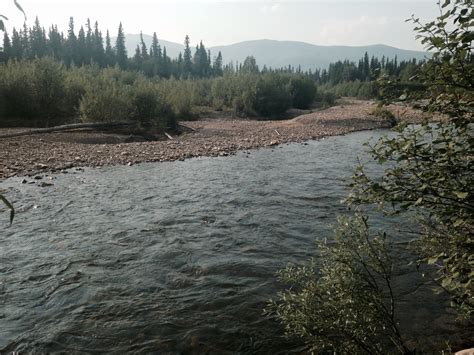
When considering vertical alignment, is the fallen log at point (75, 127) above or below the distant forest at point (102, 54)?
below

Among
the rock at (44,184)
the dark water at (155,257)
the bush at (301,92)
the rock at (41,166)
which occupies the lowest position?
the dark water at (155,257)

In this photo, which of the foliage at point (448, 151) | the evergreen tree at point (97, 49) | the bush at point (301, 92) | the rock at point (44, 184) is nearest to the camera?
the foliage at point (448, 151)

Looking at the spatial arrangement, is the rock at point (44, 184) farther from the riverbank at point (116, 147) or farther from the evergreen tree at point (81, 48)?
the evergreen tree at point (81, 48)

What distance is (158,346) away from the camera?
4887 mm

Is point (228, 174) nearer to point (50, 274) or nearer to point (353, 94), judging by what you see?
point (50, 274)

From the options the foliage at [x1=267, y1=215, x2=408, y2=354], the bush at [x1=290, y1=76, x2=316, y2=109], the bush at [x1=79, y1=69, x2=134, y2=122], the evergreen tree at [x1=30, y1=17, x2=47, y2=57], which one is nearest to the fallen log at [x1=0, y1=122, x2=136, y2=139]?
the bush at [x1=79, y1=69, x2=134, y2=122]

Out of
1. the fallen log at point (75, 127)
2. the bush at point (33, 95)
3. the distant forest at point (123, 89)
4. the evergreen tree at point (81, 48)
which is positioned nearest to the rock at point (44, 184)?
the distant forest at point (123, 89)

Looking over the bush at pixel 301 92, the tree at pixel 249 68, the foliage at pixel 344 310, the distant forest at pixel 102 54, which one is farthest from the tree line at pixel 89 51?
the foliage at pixel 344 310

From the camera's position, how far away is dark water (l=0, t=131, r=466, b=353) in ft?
16.9

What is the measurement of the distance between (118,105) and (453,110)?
76.8 ft

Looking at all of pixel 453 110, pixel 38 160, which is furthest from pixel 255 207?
pixel 38 160

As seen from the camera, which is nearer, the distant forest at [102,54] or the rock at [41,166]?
the rock at [41,166]

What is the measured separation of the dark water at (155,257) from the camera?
5137 mm

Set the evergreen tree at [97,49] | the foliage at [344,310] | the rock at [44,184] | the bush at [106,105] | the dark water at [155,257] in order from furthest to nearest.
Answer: the evergreen tree at [97,49]
the bush at [106,105]
the rock at [44,184]
the dark water at [155,257]
the foliage at [344,310]
